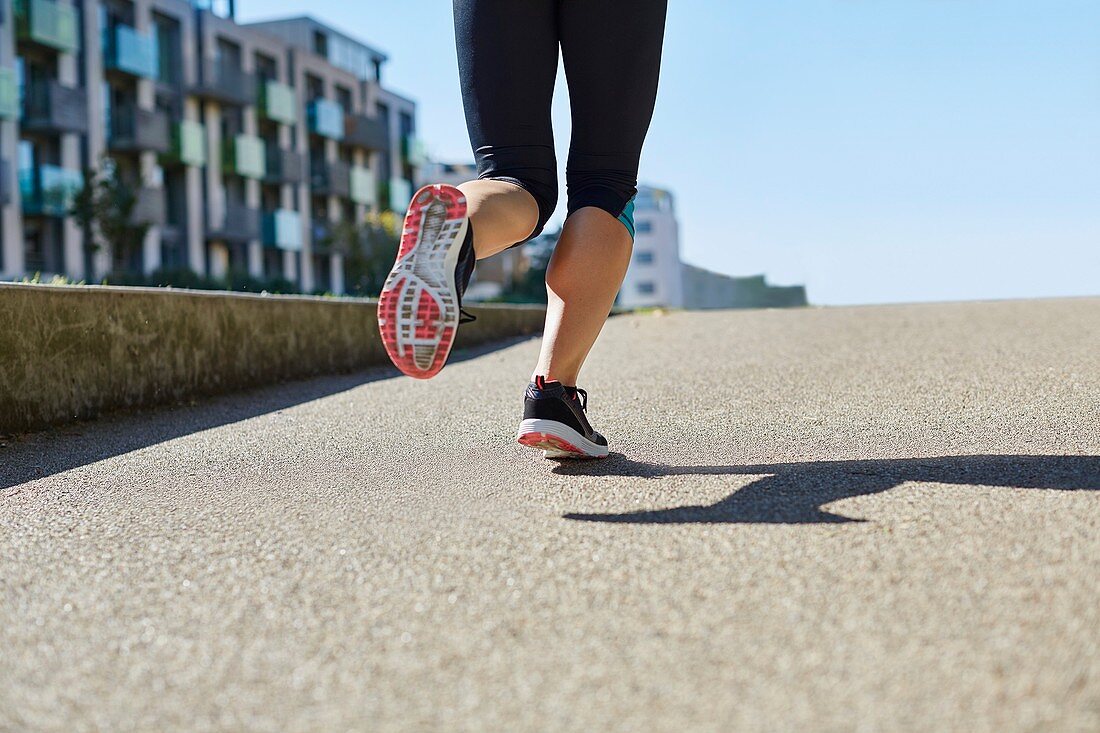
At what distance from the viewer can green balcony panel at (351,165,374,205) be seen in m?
39.5

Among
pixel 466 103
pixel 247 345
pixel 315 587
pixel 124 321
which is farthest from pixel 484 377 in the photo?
pixel 315 587

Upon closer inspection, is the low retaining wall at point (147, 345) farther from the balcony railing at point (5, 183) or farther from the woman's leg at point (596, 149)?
the balcony railing at point (5, 183)

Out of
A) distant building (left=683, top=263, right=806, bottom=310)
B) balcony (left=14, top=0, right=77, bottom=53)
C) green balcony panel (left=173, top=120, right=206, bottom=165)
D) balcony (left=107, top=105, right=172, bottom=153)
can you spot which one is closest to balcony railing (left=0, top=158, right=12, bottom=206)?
balcony (left=14, top=0, right=77, bottom=53)

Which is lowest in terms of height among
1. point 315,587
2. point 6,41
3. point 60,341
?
point 315,587

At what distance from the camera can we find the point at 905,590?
1.23 metres

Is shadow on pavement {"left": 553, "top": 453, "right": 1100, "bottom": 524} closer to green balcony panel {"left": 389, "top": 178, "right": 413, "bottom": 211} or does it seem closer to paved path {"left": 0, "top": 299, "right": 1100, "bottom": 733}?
paved path {"left": 0, "top": 299, "right": 1100, "bottom": 733}

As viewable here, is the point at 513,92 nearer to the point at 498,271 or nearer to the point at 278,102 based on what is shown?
the point at 278,102

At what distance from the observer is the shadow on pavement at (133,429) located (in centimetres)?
268

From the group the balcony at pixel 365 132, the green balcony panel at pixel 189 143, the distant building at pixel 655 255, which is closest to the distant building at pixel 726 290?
the distant building at pixel 655 255

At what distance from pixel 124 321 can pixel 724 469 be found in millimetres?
2559

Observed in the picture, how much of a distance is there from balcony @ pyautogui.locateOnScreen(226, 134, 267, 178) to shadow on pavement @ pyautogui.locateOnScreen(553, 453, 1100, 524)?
3243 centimetres

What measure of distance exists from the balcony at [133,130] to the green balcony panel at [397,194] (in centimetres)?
1367

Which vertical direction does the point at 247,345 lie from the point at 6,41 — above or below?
below

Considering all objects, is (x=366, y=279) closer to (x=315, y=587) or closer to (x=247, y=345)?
(x=247, y=345)
